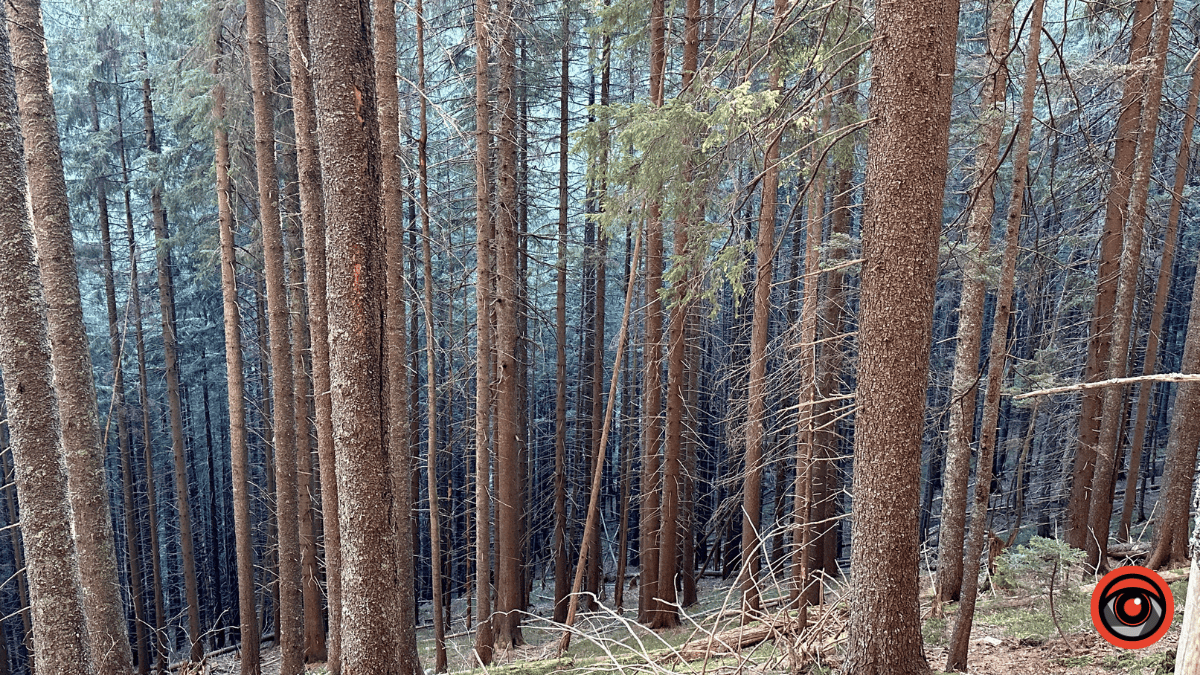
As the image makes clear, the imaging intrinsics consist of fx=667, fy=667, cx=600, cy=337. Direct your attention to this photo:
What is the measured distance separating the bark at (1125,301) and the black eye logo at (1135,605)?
775 centimetres

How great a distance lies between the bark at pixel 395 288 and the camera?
A: 23.2ft

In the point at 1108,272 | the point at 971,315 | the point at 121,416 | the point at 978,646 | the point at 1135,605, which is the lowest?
the point at 121,416

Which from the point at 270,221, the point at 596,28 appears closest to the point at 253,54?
the point at 270,221

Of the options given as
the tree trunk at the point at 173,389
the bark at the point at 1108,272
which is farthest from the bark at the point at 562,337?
the bark at the point at 1108,272

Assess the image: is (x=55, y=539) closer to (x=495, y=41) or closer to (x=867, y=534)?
(x=867, y=534)

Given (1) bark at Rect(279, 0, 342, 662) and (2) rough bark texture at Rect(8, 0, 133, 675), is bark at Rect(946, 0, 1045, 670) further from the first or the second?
(2) rough bark texture at Rect(8, 0, 133, 675)

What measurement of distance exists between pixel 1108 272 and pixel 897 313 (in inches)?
318

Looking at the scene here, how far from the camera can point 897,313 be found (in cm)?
382

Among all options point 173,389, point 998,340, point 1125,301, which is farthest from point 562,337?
point 998,340

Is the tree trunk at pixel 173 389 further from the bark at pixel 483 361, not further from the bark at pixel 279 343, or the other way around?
the bark at pixel 483 361

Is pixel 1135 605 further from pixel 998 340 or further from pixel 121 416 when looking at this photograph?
pixel 121 416

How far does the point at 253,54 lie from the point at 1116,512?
24039 millimetres

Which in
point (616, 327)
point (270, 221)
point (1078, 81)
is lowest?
point (616, 327)

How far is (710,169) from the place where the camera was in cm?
566
